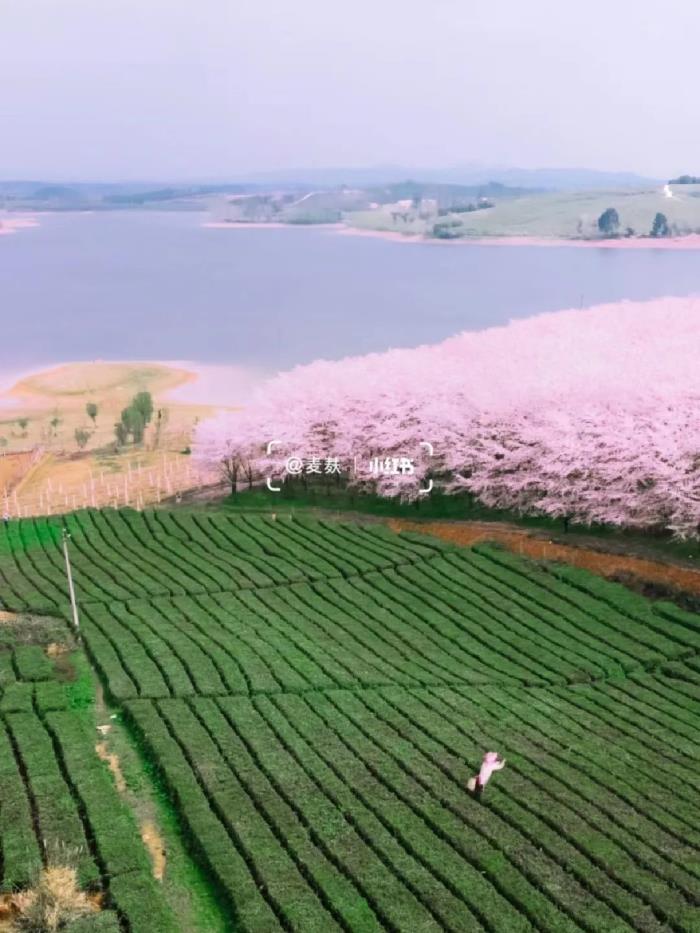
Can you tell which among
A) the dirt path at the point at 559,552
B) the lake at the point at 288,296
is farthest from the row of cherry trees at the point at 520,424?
the lake at the point at 288,296

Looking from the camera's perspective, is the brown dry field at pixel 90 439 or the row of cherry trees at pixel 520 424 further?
the brown dry field at pixel 90 439

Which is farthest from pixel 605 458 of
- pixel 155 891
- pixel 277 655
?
pixel 155 891

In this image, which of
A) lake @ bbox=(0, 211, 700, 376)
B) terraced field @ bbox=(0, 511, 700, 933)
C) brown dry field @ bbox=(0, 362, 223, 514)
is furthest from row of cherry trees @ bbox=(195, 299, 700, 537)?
lake @ bbox=(0, 211, 700, 376)

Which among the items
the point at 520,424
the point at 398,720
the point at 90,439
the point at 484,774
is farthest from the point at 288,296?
the point at 484,774

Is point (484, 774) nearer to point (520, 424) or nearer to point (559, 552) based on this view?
point (559, 552)

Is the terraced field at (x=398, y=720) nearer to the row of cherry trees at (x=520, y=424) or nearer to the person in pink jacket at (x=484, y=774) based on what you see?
the person in pink jacket at (x=484, y=774)

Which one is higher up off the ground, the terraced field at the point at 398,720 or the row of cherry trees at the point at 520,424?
the row of cherry trees at the point at 520,424

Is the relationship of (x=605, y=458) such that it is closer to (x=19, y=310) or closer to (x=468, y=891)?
(x=468, y=891)
